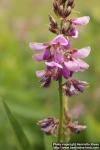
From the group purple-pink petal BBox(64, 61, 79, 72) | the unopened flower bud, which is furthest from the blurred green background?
purple-pink petal BBox(64, 61, 79, 72)

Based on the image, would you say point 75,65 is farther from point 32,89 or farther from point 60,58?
point 32,89

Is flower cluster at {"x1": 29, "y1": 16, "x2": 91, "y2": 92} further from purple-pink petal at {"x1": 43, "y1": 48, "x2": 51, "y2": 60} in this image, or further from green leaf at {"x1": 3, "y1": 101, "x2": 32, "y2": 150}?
green leaf at {"x1": 3, "y1": 101, "x2": 32, "y2": 150}

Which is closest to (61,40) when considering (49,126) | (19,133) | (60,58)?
(60,58)

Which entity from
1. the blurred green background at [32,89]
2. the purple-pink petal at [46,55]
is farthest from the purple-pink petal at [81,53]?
the blurred green background at [32,89]

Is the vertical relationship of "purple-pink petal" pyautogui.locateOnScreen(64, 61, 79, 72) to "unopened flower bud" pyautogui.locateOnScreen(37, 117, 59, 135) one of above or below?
above

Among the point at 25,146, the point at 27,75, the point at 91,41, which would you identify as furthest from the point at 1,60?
the point at 25,146

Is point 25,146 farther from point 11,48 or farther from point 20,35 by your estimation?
point 20,35
